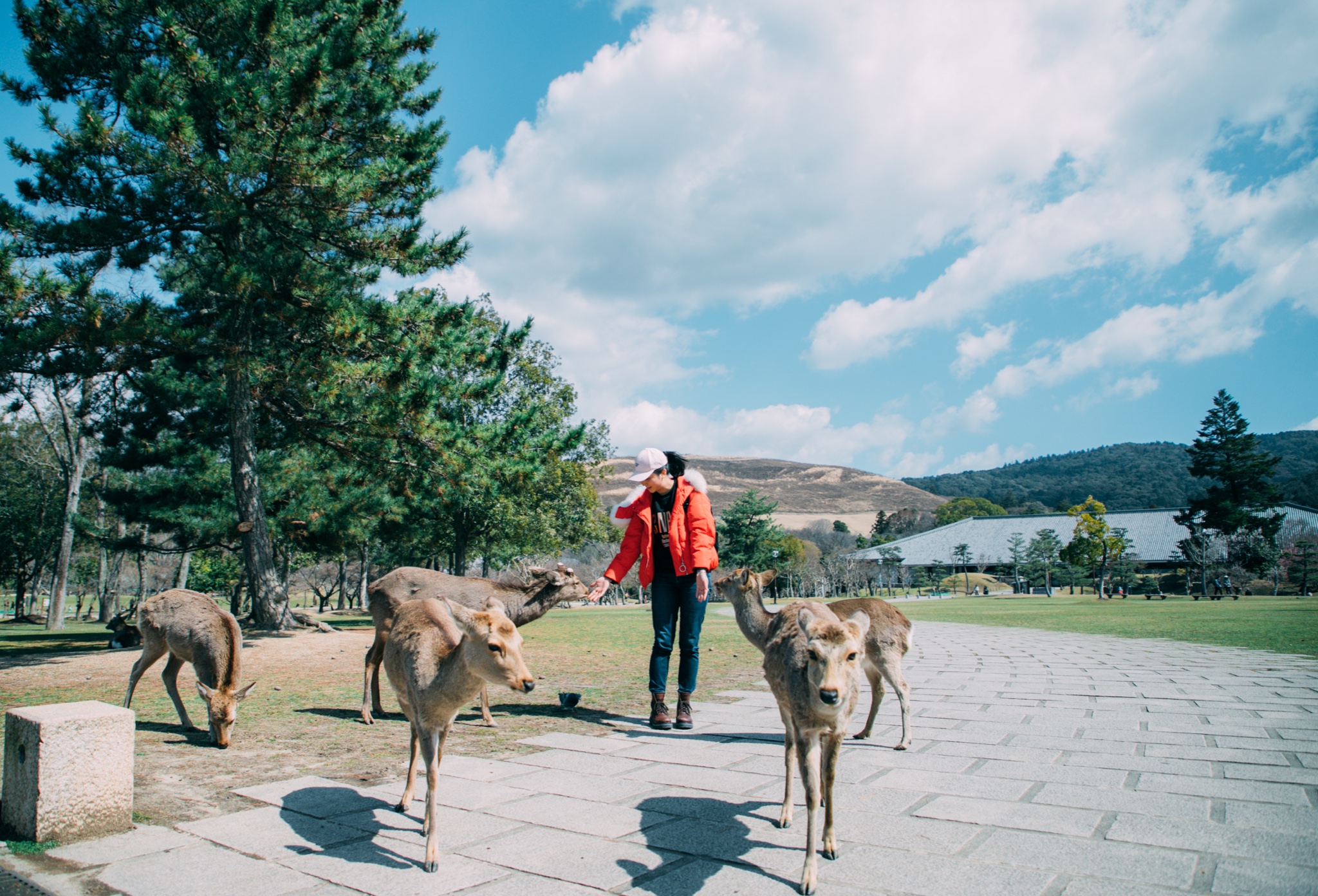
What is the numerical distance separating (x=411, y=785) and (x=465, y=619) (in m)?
1.21

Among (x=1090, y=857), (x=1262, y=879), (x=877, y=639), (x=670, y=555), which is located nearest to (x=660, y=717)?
(x=670, y=555)

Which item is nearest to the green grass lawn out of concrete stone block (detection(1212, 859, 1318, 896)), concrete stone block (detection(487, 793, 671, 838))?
concrete stone block (detection(1212, 859, 1318, 896))

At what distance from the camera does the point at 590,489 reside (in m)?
33.9

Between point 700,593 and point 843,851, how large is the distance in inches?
120

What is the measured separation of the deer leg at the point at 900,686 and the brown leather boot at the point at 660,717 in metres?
1.91

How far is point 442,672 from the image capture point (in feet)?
12.8

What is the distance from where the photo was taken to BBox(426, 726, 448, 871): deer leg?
3244mm

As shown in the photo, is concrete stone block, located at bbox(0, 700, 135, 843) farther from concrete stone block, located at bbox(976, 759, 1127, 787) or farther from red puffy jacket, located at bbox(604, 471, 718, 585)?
concrete stone block, located at bbox(976, 759, 1127, 787)

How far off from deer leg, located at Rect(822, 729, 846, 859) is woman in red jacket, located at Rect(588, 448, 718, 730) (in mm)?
2815

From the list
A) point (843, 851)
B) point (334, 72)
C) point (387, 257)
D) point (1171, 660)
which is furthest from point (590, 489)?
point (843, 851)

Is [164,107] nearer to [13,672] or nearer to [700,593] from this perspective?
[13,672]

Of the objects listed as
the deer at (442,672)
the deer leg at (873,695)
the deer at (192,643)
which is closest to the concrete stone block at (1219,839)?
the deer leg at (873,695)

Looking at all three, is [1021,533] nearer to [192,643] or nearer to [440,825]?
[192,643]

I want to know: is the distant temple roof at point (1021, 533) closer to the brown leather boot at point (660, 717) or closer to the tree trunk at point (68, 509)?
the tree trunk at point (68, 509)
